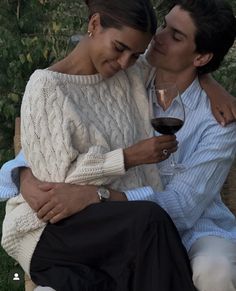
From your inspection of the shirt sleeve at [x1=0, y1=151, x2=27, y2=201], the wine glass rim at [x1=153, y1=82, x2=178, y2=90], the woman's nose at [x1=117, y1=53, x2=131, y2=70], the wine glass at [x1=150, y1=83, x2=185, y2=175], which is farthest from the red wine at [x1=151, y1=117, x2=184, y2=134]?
the shirt sleeve at [x1=0, y1=151, x2=27, y2=201]

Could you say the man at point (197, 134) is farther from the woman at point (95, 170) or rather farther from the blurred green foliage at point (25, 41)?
the blurred green foliage at point (25, 41)

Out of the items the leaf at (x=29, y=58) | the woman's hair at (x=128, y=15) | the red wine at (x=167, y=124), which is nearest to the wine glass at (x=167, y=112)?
the red wine at (x=167, y=124)

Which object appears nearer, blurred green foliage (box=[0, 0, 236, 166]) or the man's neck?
the man's neck

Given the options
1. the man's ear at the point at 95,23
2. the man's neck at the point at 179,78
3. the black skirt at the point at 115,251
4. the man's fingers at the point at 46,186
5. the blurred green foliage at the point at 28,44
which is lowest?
the blurred green foliage at the point at 28,44

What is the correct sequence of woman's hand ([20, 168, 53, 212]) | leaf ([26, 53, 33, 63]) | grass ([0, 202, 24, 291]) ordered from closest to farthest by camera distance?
woman's hand ([20, 168, 53, 212])
grass ([0, 202, 24, 291])
leaf ([26, 53, 33, 63])

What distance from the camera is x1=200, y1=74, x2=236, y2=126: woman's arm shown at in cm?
390

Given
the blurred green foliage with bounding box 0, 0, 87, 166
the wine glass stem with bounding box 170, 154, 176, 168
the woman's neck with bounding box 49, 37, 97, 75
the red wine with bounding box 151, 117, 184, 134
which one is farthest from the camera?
the blurred green foliage with bounding box 0, 0, 87, 166

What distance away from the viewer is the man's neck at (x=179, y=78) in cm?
406

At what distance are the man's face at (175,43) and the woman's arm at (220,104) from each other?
166mm

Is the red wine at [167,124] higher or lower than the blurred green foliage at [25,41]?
higher

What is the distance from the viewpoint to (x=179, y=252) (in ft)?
11.2

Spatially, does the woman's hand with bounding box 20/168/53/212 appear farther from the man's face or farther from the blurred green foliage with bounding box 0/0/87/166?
the blurred green foliage with bounding box 0/0/87/166

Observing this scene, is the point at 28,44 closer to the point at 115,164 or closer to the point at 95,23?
the point at 95,23

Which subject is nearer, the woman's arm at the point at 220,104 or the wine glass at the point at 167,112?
the wine glass at the point at 167,112
